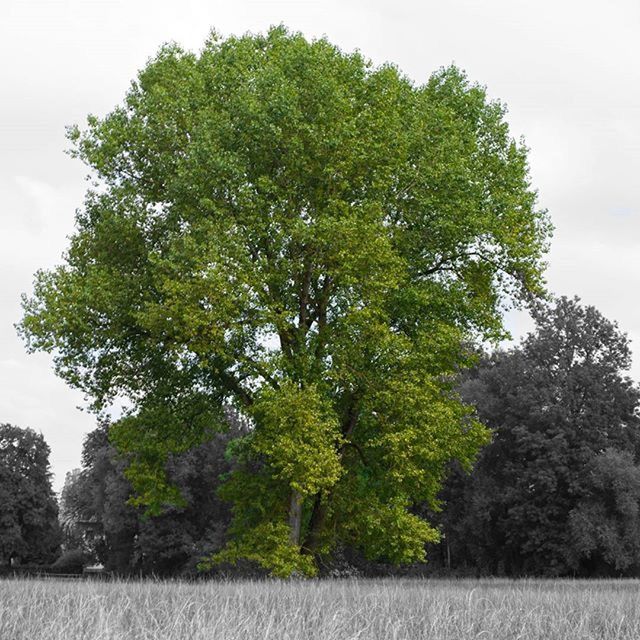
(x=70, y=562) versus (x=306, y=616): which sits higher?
(x=306, y=616)

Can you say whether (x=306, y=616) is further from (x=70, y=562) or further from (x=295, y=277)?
(x=70, y=562)

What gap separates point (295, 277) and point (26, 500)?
187 feet

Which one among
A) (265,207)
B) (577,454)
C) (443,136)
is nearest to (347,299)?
(265,207)

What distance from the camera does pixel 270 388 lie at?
24.1 metres

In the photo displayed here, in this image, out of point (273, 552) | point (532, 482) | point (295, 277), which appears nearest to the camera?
point (273, 552)

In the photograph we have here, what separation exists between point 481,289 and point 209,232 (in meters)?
9.24

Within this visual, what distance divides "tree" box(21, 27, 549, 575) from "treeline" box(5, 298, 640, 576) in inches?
853

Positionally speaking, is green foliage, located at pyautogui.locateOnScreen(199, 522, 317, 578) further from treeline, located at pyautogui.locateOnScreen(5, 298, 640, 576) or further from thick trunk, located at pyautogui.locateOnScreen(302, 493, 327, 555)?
treeline, located at pyautogui.locateOnScreen(5, 298, 640, 576)

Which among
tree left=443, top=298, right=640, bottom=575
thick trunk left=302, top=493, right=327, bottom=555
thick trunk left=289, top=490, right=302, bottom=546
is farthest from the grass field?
tree left=443, top=298, right=640, bottom=575

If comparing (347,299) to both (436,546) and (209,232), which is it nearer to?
(209,232)

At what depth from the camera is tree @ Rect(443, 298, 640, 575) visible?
52656 mm

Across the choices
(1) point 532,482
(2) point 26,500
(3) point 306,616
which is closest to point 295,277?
(3) point 306,616

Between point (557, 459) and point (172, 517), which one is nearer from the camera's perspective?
point (557, 459)

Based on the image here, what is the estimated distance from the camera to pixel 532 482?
56469mm
